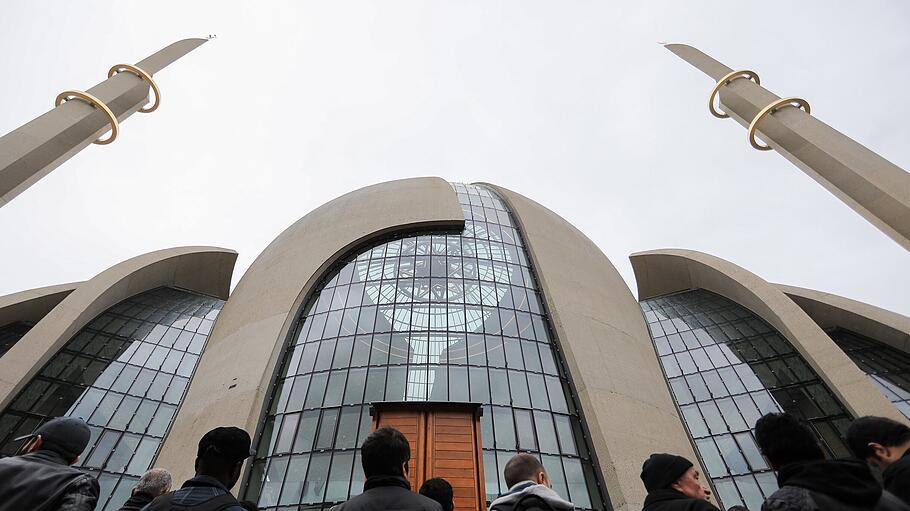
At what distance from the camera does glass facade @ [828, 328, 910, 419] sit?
14.5m

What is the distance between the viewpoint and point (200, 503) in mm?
2949

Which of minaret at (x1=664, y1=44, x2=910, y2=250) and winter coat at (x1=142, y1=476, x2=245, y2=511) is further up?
minaret at (x1=664, y1=44, x2=910, y2=250)

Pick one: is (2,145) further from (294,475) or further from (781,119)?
(781,119)

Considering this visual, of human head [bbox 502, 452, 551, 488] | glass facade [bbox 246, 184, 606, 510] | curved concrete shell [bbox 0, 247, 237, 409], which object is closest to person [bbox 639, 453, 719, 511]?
human head [bbox 502, 452, 551, 488]

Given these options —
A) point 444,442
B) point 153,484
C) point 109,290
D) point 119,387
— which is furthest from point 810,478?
point 109,290

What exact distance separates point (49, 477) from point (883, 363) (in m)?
22.9

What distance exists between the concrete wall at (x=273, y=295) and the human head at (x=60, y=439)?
9.63m

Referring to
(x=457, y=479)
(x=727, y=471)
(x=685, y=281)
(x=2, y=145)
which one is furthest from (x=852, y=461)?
(x=685, y=281)

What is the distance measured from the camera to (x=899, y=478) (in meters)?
3.10

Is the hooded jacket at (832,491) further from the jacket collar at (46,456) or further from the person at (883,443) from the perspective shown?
the jacket collar at (46,456)

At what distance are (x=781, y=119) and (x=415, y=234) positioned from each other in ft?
43.2

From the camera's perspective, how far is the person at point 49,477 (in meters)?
3.04

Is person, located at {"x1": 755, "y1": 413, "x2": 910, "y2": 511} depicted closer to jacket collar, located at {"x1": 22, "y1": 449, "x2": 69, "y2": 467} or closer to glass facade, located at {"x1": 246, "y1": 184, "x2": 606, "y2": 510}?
jacket collar, located at {"x1": 22, "y1": 449, "x2": 69, "y2": 467}

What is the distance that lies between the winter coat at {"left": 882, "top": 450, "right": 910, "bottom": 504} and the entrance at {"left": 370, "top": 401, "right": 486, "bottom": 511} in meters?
8.64
